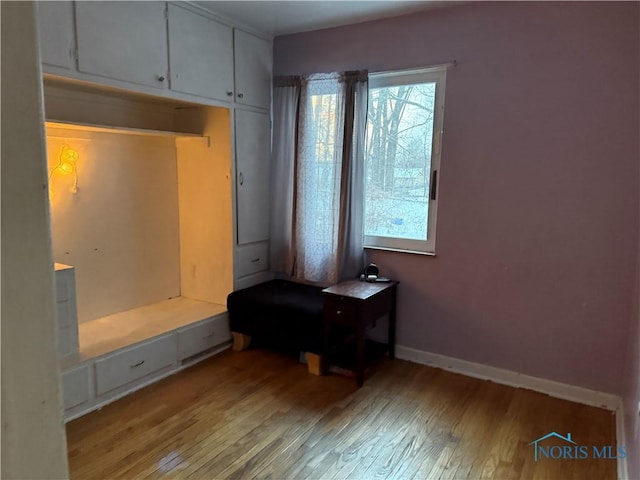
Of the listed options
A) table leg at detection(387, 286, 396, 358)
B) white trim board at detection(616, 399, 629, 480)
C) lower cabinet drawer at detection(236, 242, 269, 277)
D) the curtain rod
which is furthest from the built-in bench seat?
white trim board at detection(616, 399, 629, 480)

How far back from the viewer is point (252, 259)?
3.67 metres

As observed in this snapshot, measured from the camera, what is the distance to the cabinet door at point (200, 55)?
9.52 feet

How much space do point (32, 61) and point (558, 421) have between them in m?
2.89

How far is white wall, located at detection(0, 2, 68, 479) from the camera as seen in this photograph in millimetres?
438

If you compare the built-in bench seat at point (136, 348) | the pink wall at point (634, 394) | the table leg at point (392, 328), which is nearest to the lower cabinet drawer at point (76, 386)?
the built-in bench seat at point (136, 348)

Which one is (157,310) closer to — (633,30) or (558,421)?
(558,421)

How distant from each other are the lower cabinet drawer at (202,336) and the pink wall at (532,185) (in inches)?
55.5

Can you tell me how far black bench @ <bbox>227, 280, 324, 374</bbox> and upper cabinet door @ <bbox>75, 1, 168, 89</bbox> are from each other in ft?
5.14

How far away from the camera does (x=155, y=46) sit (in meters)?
2.78

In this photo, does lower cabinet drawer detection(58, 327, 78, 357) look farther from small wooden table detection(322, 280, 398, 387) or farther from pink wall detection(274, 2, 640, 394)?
pink wall detection(274, 2, 640, 394)

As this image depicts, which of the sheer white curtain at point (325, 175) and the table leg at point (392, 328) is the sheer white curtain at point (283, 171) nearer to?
the sheer white curtain at point (325, 175)

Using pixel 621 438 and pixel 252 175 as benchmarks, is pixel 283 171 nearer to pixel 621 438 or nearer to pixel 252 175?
pixel 252 175

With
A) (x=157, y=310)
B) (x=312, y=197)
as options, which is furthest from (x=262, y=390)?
(x=312, y=197)

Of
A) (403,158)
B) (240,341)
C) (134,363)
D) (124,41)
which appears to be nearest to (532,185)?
(403,158)
